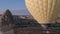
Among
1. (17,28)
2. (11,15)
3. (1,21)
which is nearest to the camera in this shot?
(1,21)

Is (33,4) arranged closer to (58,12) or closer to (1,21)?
(58,12)

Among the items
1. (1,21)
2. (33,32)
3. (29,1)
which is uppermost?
(29,1)

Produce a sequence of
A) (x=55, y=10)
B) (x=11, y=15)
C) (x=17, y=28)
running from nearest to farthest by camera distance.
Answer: (x=55, y=10) → (x=11, y=15) → (x=17, y=28)

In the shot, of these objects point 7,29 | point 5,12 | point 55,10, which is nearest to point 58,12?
point 55,10

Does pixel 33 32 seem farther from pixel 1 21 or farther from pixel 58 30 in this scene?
pixel 1 21

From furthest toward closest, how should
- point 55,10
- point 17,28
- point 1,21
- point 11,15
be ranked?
point 17,28, point 11,15, point 1,21, point 55,10

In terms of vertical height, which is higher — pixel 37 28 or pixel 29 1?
pixel 29 1

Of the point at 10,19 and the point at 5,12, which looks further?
the point at 10,19

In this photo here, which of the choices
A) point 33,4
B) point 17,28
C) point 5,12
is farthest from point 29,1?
point 17,28

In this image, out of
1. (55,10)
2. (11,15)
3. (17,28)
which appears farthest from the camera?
(17,28)
